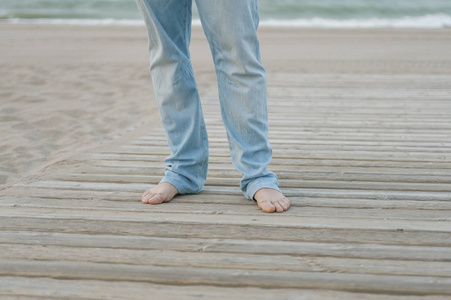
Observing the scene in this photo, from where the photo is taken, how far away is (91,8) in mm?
20312

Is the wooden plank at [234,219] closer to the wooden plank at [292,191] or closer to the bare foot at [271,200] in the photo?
the bare foot at [271,200]

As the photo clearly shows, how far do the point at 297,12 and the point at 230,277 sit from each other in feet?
61.6

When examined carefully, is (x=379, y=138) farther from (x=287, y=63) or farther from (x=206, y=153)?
(x=287, y=63)

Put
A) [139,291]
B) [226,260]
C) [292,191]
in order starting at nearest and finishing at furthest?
[139,291]
[226,260]
[292,191]

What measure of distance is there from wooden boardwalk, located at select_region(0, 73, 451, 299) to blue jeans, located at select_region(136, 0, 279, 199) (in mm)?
129

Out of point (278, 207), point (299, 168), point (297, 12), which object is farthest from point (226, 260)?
point (297, 12)

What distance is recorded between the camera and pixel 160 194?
1883 mm

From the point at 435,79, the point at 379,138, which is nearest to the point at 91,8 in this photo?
the point at 435,79

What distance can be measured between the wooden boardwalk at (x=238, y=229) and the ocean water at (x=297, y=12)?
14.3 m

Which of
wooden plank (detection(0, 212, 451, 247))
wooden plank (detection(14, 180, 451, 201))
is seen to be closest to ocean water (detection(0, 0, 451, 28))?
wooden plank (detection(14, 180, 451, 201))

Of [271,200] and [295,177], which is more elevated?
[271,200]

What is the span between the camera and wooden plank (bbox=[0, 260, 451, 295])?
4.11ft

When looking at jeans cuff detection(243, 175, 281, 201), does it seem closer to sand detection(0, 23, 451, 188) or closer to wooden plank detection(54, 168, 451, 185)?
wooden plank detection(54, 168, 451, 185)

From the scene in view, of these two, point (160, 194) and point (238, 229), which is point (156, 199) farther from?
point (238, 229)
